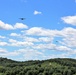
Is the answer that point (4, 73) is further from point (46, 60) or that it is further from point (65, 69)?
point (46, 60)

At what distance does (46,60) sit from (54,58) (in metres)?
6.16

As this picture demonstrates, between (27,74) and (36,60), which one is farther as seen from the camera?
(36,60)

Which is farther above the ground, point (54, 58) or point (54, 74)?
point (54, 58)

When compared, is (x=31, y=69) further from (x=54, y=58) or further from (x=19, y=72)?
(x=54, y=58)

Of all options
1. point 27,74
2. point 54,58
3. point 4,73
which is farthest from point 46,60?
point 27,74

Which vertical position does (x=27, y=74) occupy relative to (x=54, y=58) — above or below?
below

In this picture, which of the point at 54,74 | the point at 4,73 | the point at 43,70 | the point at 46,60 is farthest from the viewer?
the point at 46,60

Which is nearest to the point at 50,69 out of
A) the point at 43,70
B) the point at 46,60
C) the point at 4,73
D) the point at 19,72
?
the point at 43,70

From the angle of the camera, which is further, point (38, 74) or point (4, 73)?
point (4, 73)

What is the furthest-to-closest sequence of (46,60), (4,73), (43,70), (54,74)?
(46,60) → (4,73) → (43,70) → (54,74)

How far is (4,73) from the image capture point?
462 ft

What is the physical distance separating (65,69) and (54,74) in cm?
776

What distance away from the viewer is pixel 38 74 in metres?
126

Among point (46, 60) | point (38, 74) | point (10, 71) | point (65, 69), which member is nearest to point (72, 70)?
point (65, 69)
